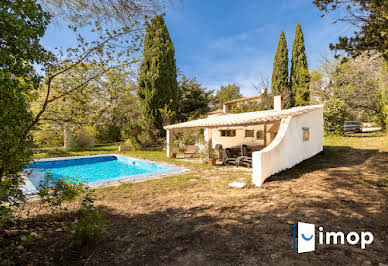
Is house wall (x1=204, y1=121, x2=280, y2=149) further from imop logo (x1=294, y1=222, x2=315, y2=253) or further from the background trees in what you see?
imop logo (x1=294, y1=222, x2=315, y2=253)

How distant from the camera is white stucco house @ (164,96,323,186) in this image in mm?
8039

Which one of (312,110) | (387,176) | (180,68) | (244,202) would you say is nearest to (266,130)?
(312,110)

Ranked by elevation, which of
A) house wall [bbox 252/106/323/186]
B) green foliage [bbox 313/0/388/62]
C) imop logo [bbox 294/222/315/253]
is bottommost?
imop logo [bbox 294/222/315/253]

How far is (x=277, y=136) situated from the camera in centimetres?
909

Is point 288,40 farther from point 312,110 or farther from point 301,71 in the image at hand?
point 312,110

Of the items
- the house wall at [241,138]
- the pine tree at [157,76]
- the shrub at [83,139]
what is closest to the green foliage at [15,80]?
the house wall at [241,138]

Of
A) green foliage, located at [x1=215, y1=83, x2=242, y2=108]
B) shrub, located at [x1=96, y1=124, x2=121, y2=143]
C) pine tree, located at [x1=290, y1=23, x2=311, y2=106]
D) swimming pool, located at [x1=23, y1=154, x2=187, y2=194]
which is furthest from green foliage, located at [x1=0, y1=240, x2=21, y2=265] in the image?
green foliage, located at [x1=215, y1=83, x2=242, y2=108]

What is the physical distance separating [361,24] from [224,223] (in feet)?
29.5

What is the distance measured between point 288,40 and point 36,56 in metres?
34.7

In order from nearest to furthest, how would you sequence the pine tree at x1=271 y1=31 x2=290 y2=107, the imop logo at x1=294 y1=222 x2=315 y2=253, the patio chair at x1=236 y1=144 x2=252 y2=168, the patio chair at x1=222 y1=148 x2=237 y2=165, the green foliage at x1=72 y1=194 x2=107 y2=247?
the imop logo at x1=294 y1=222 x2=315 y2=253 → the green foliage at x1=72 y1=194 x2=107 y2=247 → the patio chair at x1=236 y1=144 x2=252 y2=168 → the patio chair at x1=222 y1=148 x2=237 y2=165 → the pine tree at x1=271 y1=31 x2=290 y2=107

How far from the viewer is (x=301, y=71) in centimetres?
2800

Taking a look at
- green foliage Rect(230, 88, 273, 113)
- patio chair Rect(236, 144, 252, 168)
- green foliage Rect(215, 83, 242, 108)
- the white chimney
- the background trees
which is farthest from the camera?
green foliage Rect(215, 83, 242, 108)

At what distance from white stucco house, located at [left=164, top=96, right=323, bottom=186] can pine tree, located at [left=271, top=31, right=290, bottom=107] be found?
16559 millimetres

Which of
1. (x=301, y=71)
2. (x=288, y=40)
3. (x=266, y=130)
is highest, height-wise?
(x=288, y=40)
